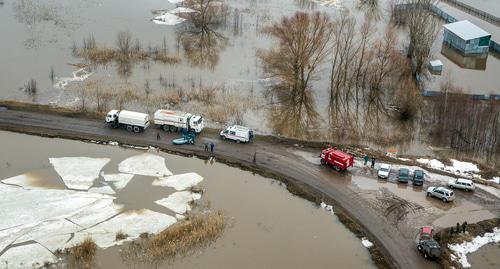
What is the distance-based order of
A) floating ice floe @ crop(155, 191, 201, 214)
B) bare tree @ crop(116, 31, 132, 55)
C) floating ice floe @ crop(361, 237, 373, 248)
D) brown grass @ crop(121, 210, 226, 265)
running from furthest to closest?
bare tree @ crop(116, 31, 132, 55) < floating ice floe @ crop(155, 191, 201, 214) < floating ice floe @ crop(361, 237, 373, 248) < brown grass @ crop(121, 210, 226, 265)

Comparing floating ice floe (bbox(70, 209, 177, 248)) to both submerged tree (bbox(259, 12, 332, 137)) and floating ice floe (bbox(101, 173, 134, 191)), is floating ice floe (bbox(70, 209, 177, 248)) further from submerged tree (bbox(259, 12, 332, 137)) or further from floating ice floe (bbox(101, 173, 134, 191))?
submerged tree (bbox(259, 12, 332, 137))

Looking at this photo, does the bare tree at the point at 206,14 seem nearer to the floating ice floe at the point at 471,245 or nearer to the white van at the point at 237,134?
the white van at the point at 237,134

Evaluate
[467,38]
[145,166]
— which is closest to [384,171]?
[145,166]

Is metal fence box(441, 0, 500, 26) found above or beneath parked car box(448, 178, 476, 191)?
above

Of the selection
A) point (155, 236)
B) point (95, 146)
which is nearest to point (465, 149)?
point (155, 236)

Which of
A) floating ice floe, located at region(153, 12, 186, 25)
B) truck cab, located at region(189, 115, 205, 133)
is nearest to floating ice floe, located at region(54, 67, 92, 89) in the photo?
truck cab, located at region(189, 115, 205, 133)

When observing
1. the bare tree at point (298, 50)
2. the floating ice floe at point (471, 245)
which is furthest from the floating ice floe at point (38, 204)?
the bare tree at point (298, 50)

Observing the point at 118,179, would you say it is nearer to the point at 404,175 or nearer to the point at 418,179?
the point at 404,175
